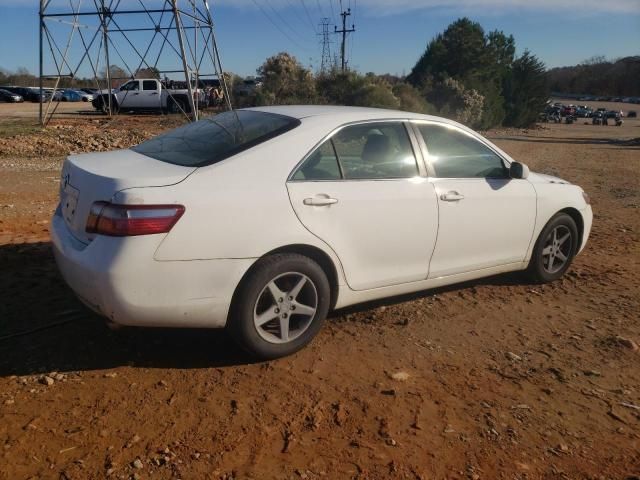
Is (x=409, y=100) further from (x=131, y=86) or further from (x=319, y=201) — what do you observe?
(x=319, y=201)

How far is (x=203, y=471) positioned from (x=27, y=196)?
7.08 meters

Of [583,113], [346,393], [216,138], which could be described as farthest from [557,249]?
[583,113]

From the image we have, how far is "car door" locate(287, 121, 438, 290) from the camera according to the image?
3713 millimetres

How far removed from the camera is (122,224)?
3.12m

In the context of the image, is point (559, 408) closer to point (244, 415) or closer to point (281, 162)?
point (244, 415)

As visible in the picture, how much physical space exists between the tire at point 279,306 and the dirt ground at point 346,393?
15cm

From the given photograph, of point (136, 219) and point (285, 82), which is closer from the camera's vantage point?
point (136, 219)

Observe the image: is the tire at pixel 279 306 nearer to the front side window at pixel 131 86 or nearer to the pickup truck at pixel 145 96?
the pickup truck at pixel 145 96

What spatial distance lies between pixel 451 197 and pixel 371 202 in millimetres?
744

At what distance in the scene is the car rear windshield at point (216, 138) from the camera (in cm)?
366

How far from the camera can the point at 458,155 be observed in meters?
4.55

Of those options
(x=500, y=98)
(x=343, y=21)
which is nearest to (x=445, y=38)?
(x=500, y=98)

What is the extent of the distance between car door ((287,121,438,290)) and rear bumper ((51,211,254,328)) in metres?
0.61

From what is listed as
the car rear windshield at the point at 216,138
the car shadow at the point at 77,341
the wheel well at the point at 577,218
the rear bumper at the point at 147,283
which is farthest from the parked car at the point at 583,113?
the rear bumper at the point at 147,283
